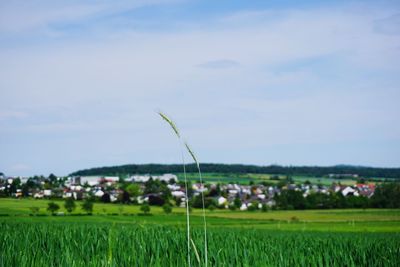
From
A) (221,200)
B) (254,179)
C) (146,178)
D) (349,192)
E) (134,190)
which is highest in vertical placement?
(146,178)

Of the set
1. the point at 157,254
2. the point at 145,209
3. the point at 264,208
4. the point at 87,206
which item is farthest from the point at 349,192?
the point at 157,254

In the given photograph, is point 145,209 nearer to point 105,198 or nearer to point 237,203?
point 105,198

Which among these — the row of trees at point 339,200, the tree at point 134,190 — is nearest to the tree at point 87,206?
the tree at point 134,190

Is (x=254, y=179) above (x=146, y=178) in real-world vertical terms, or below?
below

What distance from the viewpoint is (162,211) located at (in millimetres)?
73688

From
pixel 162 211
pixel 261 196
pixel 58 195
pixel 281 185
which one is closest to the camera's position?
pixel 58 195

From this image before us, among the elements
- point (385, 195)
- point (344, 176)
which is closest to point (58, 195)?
point (385, 195)

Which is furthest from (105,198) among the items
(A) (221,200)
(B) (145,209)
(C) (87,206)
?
(A) (221,200)

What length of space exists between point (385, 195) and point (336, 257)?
82.2 metres

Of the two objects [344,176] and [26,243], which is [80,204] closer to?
[26,243]

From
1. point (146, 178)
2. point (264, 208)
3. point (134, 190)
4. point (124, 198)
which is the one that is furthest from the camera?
point (146, 178)

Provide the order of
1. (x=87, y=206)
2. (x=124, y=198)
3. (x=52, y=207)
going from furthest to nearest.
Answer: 1. (x=124, y=198)
2. (x=87, y=206)
3. (x=52, y=207)

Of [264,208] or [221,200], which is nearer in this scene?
[264,208]

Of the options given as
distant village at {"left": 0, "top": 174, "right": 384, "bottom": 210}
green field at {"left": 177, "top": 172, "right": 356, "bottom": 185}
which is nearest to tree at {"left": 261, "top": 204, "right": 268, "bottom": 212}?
distant village at {"left": 0, "top": 174, "right": 384, "bottom": 210}
